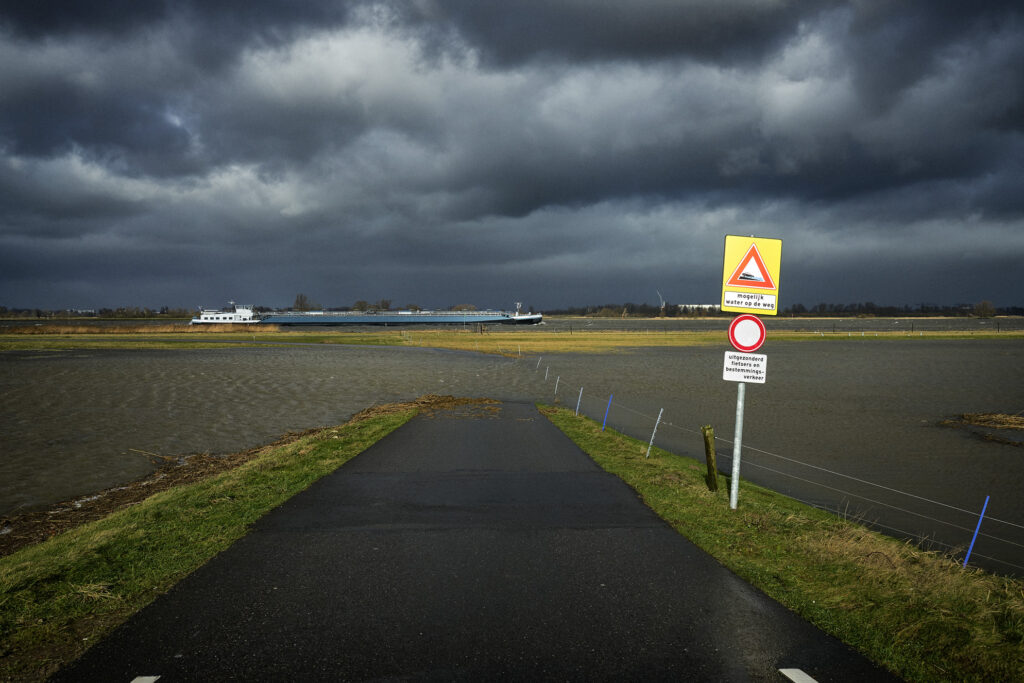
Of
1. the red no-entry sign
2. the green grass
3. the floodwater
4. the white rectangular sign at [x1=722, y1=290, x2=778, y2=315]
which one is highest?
the white rectangular sign at [x1=722, y1=290, x2=778, y2=315]

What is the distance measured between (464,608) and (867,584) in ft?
14.4

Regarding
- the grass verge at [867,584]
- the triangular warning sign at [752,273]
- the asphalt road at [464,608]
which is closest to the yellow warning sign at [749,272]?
the triangular warning sign at [752,273]

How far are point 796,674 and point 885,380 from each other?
112 feet

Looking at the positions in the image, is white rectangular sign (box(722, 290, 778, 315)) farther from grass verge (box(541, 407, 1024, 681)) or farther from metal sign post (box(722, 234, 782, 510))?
grass verge (box(541, 407, 1024, 681))

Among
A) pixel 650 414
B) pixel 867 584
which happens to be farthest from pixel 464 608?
pixel 650 414

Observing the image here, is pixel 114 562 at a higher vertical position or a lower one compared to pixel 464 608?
lower

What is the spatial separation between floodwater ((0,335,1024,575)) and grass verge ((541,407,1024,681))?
180 centimetres

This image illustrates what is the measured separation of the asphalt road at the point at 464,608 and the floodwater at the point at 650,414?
5.06 meters

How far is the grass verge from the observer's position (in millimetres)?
4938

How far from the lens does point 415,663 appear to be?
4551 mm

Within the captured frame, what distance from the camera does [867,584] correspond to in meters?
6.33

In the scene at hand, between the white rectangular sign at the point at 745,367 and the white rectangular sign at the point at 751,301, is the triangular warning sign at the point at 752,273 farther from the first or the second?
the white rectangular sign at the point at 745,367

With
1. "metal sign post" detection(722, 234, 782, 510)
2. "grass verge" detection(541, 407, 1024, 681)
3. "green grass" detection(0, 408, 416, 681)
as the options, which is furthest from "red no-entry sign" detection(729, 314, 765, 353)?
"green grass" detection(0, 408, 416, 681)

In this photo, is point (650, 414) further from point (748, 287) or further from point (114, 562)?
point (114, 562)
